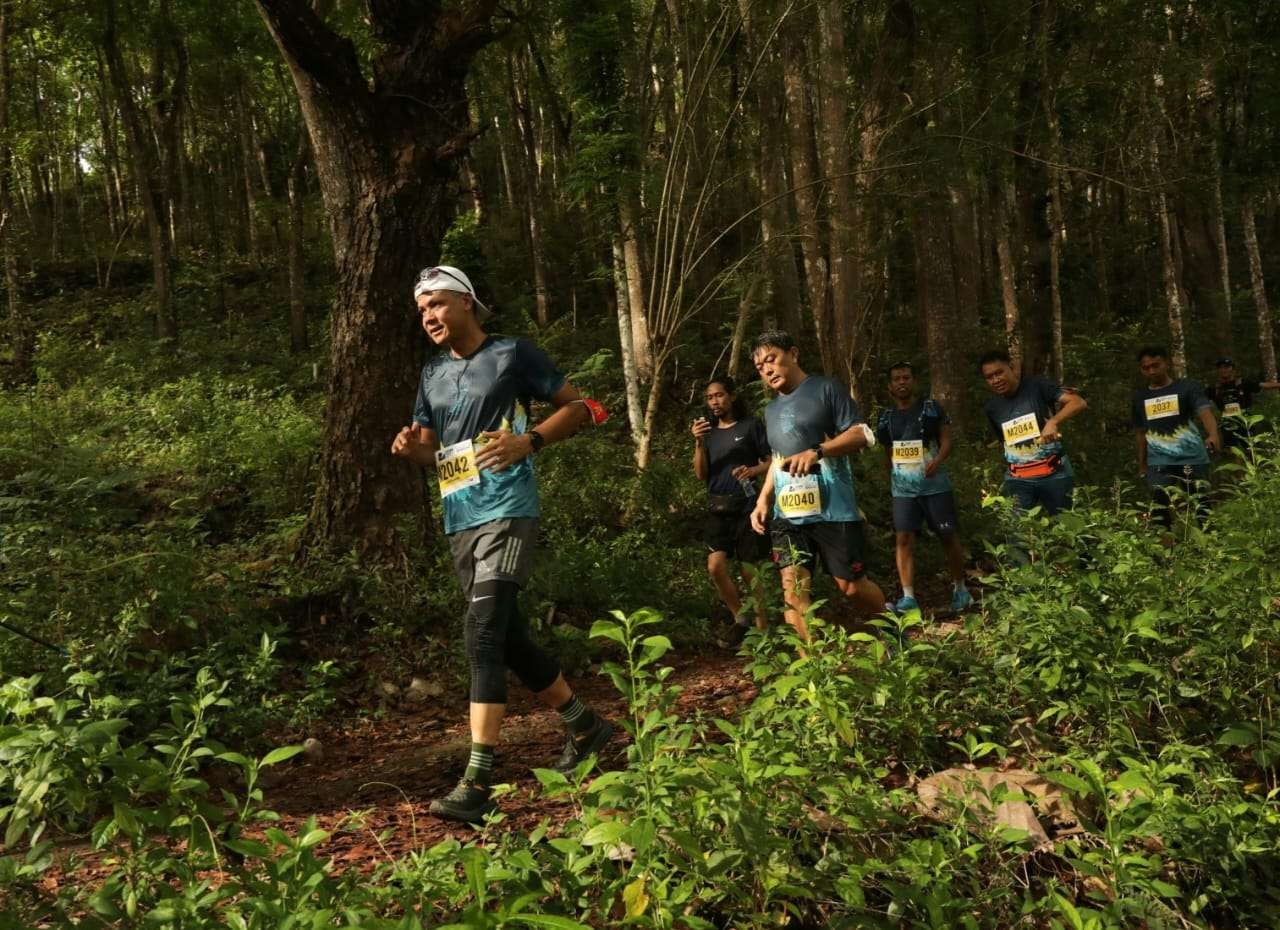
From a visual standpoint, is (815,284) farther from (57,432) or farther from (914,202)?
(57,432)

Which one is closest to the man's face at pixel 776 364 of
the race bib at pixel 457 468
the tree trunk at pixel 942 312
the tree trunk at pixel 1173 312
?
the race bib at pixel 457 468

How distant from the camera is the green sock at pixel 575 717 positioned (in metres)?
3.96

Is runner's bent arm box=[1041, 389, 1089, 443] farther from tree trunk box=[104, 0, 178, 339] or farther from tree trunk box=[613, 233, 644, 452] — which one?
tree trunk box=[104, 0, 178, 339]

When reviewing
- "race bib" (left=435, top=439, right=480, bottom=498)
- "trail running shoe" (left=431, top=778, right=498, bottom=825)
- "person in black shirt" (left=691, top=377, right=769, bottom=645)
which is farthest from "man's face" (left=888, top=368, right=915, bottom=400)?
"trail running shoe" (left=431, top=778, right=498, bottom=825)

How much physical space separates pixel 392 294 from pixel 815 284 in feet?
20.9

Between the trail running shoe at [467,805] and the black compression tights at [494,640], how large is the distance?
1.12 feet

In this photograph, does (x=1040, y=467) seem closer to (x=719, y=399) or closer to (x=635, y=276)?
(x=719, y=399)

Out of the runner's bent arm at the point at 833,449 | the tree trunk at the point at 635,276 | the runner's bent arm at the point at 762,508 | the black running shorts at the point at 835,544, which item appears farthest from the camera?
the tree trunk at the point at 635,276

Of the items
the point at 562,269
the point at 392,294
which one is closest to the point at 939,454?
the point at 392,294

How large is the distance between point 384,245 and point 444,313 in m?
2.80

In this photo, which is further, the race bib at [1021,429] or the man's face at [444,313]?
the race bib at [1021,429]

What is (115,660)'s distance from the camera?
4578 mm

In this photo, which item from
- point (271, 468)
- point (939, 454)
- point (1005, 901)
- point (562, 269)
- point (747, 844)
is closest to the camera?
point (747, 844)

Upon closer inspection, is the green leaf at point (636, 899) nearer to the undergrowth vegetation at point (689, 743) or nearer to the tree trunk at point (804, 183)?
the undergrowth vegetation at point (689, 743)
